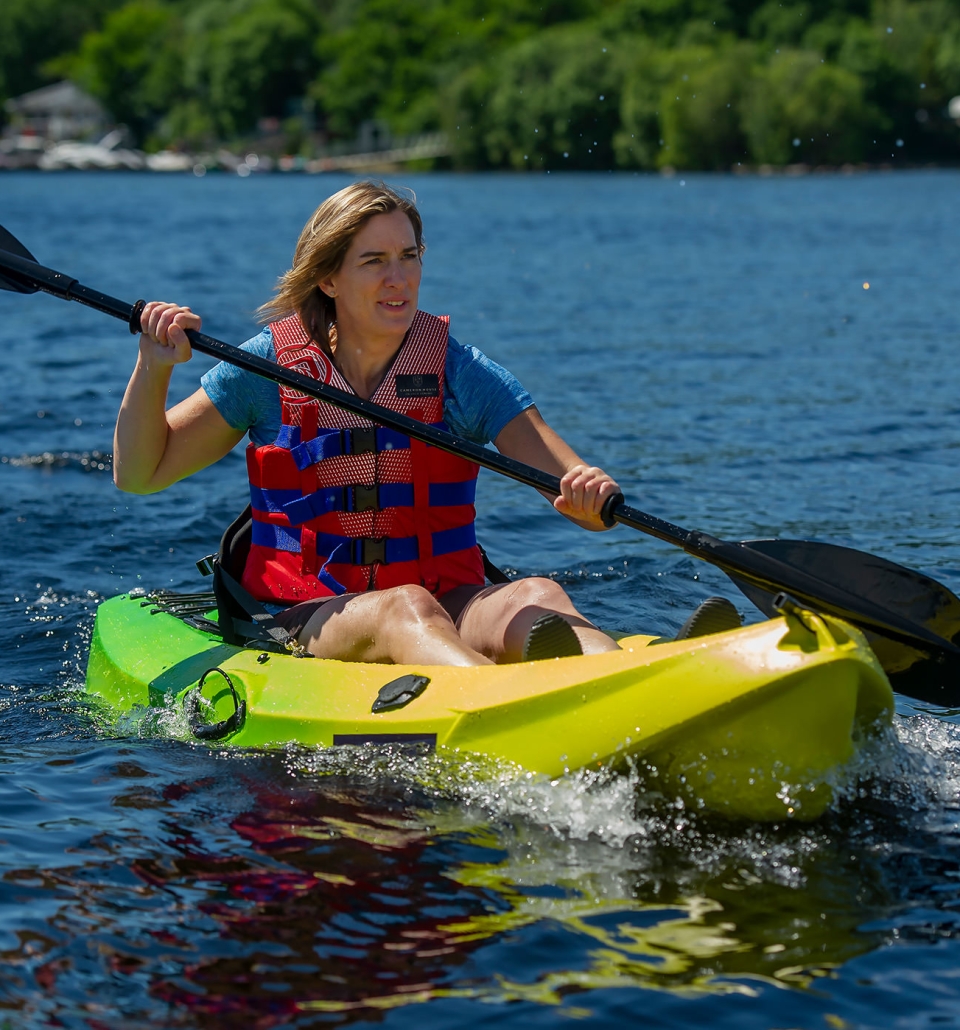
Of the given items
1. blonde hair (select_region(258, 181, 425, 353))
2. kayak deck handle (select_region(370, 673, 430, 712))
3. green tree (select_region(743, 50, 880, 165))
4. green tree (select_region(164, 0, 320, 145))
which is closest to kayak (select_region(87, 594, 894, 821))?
kayak deck handle (select_region(370, 673, 430, 712))

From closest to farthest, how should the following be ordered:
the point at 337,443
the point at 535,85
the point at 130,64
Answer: the point at 337,443
the point at 535,85
the point at 130,64

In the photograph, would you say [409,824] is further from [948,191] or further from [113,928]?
[948,191]

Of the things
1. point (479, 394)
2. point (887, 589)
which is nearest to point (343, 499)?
point (479, 394)

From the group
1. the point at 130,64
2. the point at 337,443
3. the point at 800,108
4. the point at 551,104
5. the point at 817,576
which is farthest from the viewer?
the point at 130,64

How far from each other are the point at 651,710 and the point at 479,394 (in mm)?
1177

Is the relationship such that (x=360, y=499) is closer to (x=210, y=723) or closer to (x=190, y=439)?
(x=190, y=439)

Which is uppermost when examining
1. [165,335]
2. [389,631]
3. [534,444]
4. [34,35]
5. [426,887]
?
[34,35]

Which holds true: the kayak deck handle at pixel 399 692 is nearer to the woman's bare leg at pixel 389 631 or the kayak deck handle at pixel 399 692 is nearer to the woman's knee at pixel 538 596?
the woman's bare leg at pixel 389 631

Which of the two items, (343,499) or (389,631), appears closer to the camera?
(389,631)

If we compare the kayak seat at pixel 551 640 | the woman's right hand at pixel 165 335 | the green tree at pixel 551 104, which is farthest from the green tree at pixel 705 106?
the kayak seat at pixel 551 640

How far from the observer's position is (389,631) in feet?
12.1

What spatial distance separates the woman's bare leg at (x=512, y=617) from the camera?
3.58 metres

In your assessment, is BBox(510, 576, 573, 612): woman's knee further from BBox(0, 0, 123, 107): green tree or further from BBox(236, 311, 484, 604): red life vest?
BBox(0, 0, 123, 107): green tree

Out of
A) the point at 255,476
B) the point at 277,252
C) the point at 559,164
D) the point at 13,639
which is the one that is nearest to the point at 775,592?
the point at 255,476
